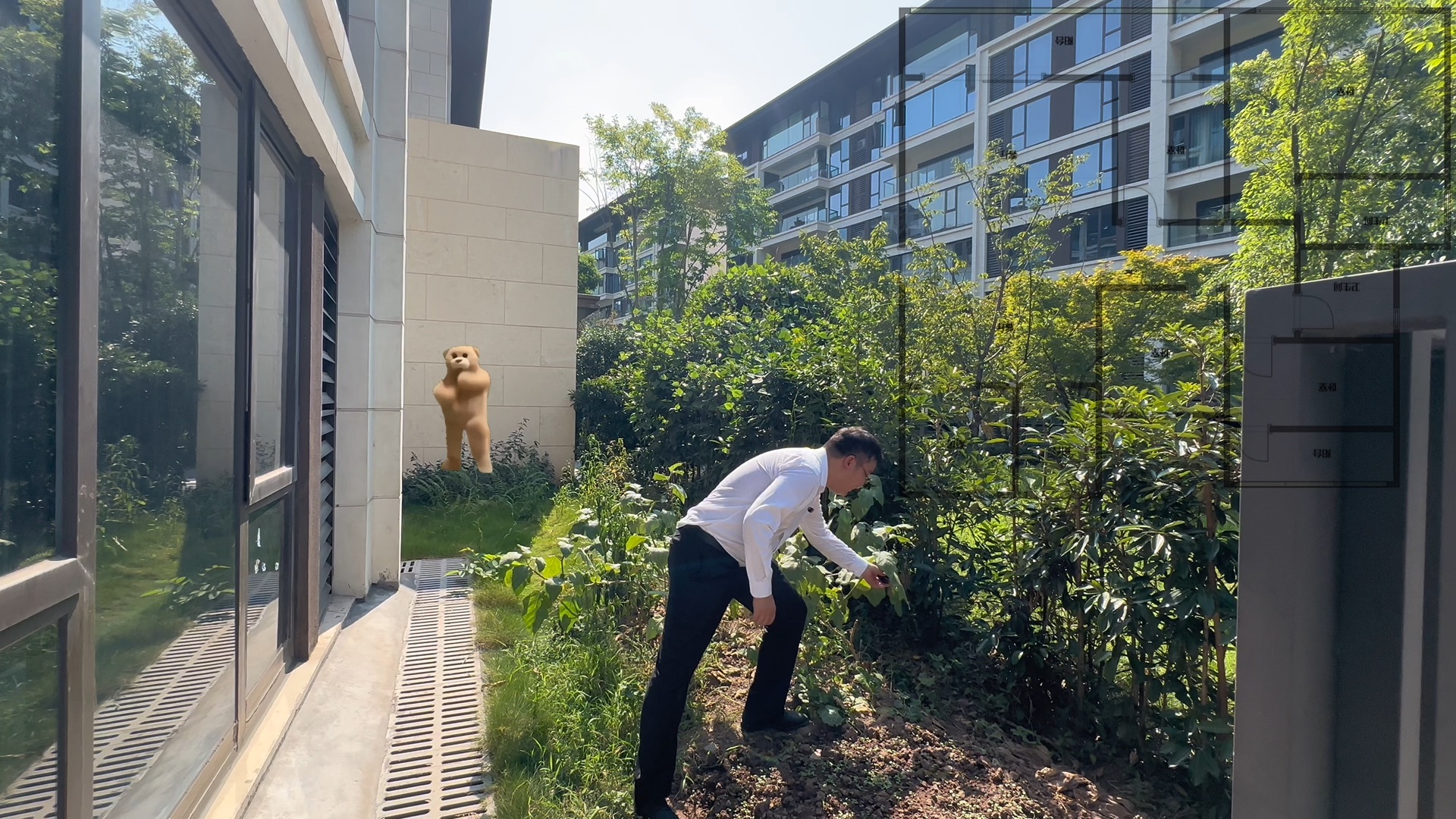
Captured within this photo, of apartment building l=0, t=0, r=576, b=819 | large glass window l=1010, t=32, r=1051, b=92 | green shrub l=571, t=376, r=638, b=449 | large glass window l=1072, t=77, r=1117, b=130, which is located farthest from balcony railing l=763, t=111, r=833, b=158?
apartment building l=0, t=0, r=576, b=819

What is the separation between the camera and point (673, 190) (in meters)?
23.0

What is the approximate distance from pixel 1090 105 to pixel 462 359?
25.2 m

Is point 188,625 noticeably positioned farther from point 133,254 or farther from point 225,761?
point 133,254

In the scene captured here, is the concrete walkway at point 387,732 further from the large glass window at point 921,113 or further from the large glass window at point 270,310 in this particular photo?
the large glass window at point 921,113

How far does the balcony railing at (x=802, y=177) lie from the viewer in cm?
4478

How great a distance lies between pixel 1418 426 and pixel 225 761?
3774mm

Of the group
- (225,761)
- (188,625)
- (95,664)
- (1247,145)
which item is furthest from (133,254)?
(1247,145)

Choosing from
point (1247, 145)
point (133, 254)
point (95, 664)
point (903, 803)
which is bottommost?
point (903, 803)

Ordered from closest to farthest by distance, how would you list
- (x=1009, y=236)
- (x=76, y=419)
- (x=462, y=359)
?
(x=76, y=419)
(x=1009, y=236)
(x=462, y=359)

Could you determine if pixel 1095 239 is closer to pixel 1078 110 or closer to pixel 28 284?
pixel 1078 110

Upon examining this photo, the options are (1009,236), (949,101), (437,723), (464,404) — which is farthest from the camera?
(949,101)

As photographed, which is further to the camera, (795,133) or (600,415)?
(795,133)

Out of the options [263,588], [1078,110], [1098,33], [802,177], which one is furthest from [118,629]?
[802,177]

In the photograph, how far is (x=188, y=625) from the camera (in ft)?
8.93
